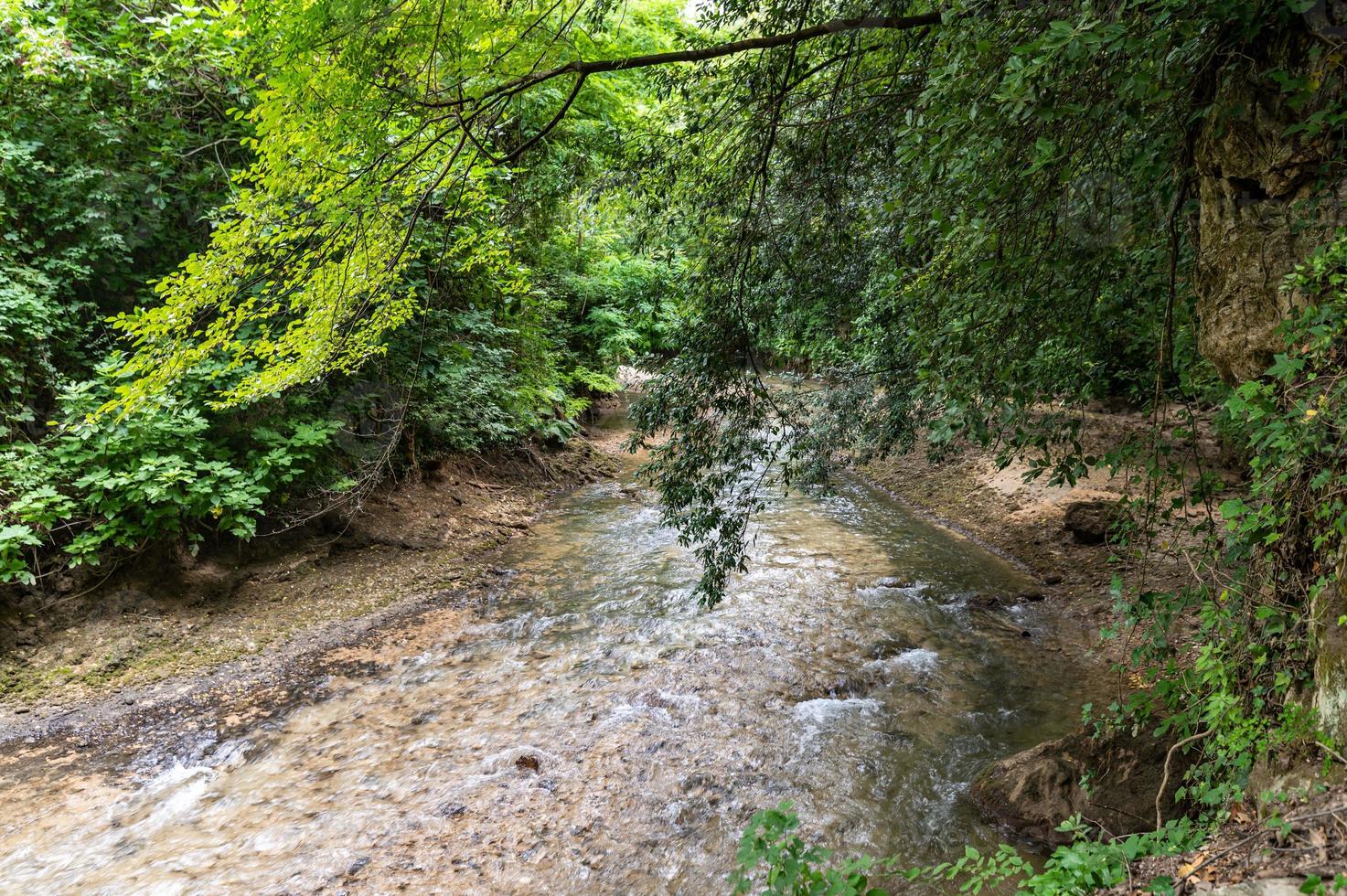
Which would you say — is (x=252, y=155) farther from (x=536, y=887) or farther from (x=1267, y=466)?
(x=1267, y=466)

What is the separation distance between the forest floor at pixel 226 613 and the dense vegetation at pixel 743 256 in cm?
52

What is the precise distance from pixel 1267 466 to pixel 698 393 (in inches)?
148

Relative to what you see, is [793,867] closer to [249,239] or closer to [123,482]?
[249,239]

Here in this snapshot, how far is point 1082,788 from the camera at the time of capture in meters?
4.14

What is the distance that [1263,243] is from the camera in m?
3.00

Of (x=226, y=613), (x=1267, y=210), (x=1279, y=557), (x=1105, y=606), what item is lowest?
(x=1105, y=606)

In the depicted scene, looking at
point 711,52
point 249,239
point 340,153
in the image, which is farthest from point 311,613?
point 711,52

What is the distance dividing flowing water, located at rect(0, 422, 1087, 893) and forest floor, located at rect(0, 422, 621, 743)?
754 mm

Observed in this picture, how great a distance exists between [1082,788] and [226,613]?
25.4 ft

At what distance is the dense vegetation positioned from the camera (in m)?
2.69

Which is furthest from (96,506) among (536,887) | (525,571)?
(536,887)

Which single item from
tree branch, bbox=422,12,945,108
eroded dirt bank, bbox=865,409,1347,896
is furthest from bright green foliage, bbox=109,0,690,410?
eroded dirt bank, bbox=865,409,1347,896

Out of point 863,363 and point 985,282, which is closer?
point 985,282

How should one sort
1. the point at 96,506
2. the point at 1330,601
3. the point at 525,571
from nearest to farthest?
the point at 1330,601 < the point at 96,506 < the point at 525,571
